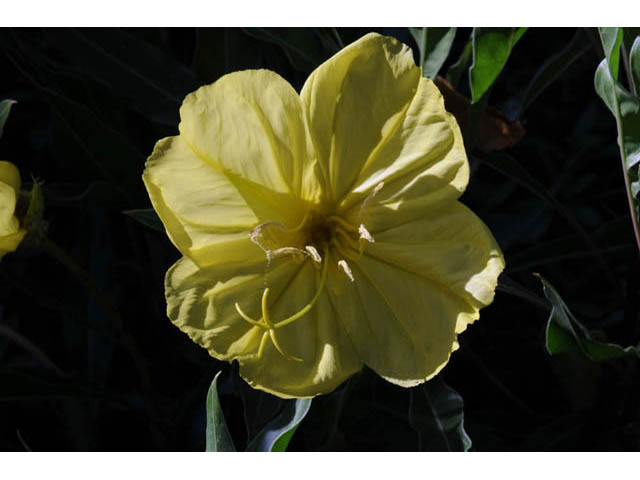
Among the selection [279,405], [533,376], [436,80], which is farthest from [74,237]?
[533,376]

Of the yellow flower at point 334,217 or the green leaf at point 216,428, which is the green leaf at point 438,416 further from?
the green leaf at point 216,428

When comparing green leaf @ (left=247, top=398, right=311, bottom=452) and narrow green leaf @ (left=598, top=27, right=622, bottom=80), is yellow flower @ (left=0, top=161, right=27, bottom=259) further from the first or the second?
narrow green leaf @ (left=598, top=27, right=622, bottom=80)

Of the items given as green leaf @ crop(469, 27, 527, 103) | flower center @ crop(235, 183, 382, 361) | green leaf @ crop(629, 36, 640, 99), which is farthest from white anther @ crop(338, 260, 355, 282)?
green leaf @ crop(629, 36, 640, 99)

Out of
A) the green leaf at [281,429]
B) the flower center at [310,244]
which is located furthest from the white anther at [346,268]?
the green leaf at [281,429]

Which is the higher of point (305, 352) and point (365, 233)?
point (365, 233)

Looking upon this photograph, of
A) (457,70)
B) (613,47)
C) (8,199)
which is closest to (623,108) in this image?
(613,47)

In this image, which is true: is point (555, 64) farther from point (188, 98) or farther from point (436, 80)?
point (188, 98)

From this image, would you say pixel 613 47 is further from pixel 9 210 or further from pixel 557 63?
pixel 9 210
